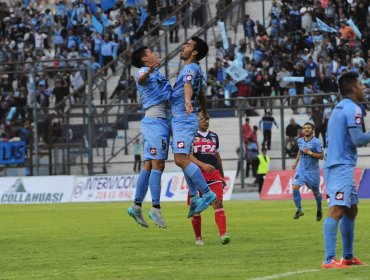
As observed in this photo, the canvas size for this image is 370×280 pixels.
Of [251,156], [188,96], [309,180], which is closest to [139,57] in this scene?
[188,96]

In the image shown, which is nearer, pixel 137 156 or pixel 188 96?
pixel 188 96

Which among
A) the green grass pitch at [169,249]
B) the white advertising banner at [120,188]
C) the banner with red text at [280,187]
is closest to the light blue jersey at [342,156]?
the green grass pitch at [169,249]

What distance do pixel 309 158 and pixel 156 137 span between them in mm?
9734

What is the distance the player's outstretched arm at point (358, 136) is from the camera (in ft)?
39.2

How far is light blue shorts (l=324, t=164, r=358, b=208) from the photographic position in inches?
481

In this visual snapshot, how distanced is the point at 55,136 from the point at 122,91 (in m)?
5.28

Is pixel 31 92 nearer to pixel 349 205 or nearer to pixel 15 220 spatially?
pixel 15 220

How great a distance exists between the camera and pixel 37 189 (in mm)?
41156

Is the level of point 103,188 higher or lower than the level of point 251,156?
lower

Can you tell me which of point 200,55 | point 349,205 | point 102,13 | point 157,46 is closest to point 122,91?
point 157,46

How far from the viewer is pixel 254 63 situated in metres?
44.9

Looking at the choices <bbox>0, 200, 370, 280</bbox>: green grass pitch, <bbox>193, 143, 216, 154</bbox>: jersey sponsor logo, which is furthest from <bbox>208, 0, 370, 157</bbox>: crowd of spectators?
<bbox>193, 143, 216, 154</bbox>: jersey sponsor logo

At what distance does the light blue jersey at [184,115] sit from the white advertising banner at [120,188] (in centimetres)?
2111

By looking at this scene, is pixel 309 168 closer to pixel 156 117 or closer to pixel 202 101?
pixel 156 117
